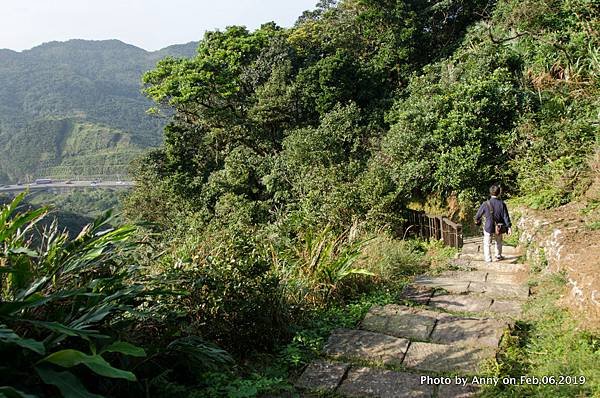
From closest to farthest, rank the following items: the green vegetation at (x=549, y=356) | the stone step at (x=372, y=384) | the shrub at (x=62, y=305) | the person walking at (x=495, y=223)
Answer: the shrub at (x=62, y=305), the green vegetation at (x=549, y=356), the stone step at (x=372, y=384), the person walking at (x=495, y=223)

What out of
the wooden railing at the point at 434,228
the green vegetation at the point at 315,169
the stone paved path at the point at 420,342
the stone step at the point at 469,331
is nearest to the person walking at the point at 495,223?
the green vegetation at the point at 315,169

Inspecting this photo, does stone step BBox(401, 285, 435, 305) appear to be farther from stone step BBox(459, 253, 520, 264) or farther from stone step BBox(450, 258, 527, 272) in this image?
stone step BBox(459, 253, 520, 264)

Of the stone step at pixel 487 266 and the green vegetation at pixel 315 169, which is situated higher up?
the green vegetation at pixel 315 169

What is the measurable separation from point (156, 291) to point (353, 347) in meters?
1.61

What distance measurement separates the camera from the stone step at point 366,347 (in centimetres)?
327

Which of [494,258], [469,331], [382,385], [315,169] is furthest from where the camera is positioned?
[315,169]

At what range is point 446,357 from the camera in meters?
3.19

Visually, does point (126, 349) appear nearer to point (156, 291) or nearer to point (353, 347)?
point (156, 291)

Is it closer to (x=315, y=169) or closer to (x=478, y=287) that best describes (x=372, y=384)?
Answer: (x=478, y=287)

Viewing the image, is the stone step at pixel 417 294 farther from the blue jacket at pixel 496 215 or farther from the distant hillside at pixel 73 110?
the distant hillside at pixel 73 110

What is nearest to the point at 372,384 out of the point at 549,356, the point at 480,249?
the point at 549,356

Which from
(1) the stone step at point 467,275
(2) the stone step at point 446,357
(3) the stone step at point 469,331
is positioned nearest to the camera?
(2) the stone step at point 446,357

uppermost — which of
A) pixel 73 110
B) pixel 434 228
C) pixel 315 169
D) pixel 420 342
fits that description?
pixel 73 110

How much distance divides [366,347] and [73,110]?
104 metres
